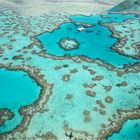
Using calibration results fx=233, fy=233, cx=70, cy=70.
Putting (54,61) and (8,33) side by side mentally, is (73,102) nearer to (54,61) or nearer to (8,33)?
(54,61)

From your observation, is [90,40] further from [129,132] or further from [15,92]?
[129,132]

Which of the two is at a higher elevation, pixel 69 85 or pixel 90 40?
pixel 90 40

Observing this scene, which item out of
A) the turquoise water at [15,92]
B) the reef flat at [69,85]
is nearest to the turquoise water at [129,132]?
the reef flat at [69,85]

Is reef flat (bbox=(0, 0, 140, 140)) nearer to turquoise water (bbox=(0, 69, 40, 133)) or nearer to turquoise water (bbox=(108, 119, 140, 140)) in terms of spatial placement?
turquoise water (bbox=(0, 69, 40, 133))

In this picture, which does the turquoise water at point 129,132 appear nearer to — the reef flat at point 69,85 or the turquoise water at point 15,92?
the reef flat at point 69,85

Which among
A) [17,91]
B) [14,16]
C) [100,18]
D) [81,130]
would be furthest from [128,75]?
[14,16]

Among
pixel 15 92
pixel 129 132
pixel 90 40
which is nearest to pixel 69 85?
pixel 15 92
